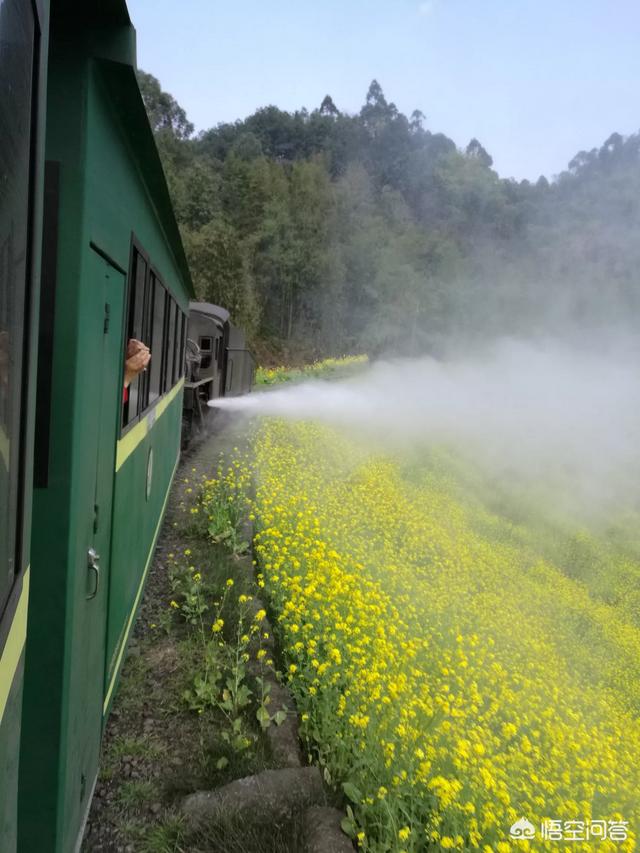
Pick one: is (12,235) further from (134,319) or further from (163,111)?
(163,111)

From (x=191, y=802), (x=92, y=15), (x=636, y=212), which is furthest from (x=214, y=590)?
(x=636, y=212)

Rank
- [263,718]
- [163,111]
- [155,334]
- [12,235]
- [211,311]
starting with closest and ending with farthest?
[12,235]
[263,718]
[155,334]
[211,311]
[163,111]

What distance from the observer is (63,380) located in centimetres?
185

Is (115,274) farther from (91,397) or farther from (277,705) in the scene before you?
(277,705)

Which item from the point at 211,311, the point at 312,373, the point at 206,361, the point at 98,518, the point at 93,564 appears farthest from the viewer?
the point at 312,373

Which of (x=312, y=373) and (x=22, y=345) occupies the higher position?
(x=22, y=345)

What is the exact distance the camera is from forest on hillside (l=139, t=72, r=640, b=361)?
44.0 metres

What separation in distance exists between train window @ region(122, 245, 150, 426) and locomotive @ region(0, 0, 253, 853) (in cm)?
2

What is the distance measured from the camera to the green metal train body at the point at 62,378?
42.4 inches

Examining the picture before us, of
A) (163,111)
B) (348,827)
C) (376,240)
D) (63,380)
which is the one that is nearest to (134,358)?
(63,380)

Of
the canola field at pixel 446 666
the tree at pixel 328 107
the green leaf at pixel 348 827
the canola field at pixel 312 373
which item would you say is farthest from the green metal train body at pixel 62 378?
the tree at pixel 328 107

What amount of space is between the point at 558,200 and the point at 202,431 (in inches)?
3633

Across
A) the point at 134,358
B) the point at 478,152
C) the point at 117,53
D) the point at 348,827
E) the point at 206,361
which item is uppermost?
the point at 478,152

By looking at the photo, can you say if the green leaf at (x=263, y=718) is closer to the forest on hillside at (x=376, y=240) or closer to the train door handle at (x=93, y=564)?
the train door handle at (x=93, y=564)
